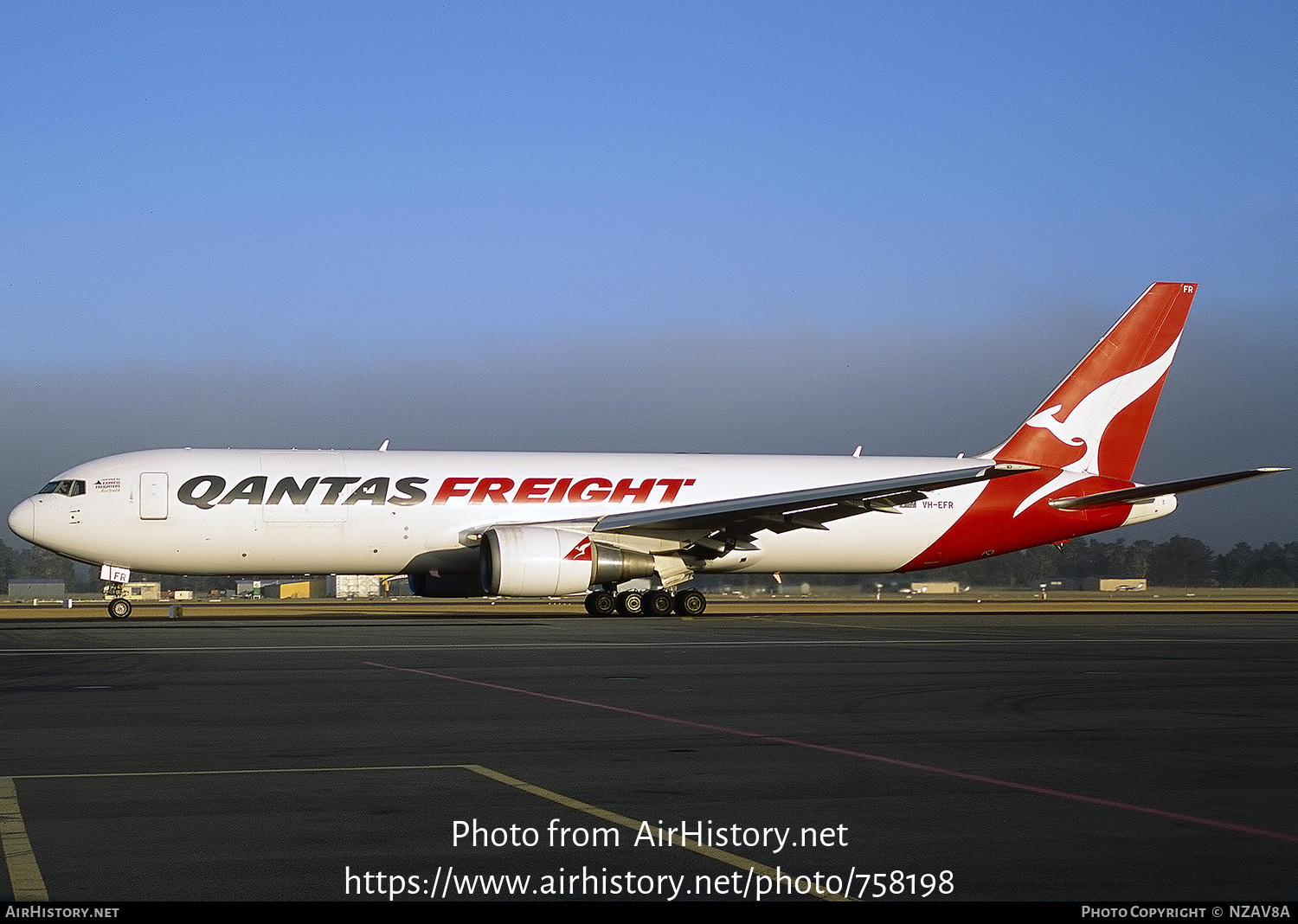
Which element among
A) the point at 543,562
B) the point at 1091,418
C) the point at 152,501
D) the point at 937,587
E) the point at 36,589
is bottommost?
the point at 937,587

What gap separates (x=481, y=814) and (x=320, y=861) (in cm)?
119

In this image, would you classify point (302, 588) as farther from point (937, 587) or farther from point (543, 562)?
point (543, 562)

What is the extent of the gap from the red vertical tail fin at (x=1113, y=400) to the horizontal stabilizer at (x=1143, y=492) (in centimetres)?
105

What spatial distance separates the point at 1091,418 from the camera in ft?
112

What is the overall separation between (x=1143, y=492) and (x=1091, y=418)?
278 cm

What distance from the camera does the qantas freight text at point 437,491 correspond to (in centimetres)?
2855

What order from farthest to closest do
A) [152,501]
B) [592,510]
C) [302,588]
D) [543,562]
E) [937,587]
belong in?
[302,588] → [937,587] → [592,510] → [152,501] → [543,562]

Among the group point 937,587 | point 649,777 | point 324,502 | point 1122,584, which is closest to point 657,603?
point 324,502

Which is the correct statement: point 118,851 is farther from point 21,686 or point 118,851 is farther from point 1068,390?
point 1068,390

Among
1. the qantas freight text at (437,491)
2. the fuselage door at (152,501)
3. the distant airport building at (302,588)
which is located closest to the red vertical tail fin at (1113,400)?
the qantas freight text at (437,491)

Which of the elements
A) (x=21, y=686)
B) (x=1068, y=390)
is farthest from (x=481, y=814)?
(x=1068, y=390)

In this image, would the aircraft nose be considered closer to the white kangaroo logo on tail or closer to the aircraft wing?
the aircraft wing

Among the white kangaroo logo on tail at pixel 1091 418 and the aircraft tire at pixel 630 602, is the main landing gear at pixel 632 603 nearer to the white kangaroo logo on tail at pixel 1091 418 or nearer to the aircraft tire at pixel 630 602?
the aircraft tire at pixel 630 602

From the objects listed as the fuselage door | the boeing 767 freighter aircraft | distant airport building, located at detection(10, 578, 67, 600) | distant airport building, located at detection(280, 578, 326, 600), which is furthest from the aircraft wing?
distant airport building, located at detection(10, 578, 67, 600)
